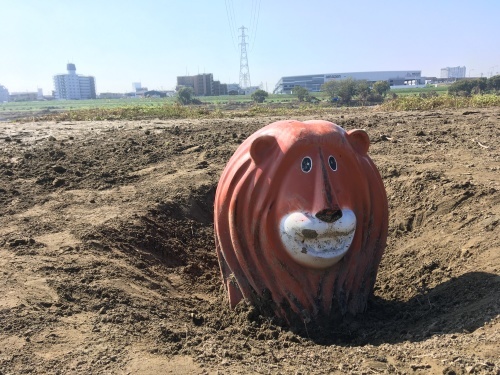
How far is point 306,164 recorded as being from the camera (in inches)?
140

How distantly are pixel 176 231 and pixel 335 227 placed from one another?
121 inches

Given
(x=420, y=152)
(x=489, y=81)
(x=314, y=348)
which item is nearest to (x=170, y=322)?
(x=314, y=348)

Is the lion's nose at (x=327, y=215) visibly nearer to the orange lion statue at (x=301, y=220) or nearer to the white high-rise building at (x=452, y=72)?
the orange lion statue at (x=301, y=220)

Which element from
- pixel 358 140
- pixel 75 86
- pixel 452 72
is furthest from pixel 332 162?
pixel 452 72

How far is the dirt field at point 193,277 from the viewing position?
3014mm

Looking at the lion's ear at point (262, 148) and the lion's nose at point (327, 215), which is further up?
the lion's ear at point (262, 148)

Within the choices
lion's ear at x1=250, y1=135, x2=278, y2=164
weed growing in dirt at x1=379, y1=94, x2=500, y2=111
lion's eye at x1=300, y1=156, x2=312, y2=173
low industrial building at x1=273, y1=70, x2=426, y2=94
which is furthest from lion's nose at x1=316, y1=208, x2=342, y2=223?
low industrial building at x1=273, y1=70, x2=426, y2=94

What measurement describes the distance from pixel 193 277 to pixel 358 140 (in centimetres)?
232

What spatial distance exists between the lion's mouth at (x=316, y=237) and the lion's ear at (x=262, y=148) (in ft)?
1.54

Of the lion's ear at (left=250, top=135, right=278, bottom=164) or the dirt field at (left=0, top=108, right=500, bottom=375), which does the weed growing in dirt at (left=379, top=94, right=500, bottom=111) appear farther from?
the lion's ear at (left=250, top=135, right=278, bottom=164)

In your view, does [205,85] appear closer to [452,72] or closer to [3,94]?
[3,94]

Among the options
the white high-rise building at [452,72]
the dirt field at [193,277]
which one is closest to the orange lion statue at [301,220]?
the dirt field at [193,277]

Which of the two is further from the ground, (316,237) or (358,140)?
(358,140)

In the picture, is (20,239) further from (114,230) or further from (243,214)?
(243,214)
